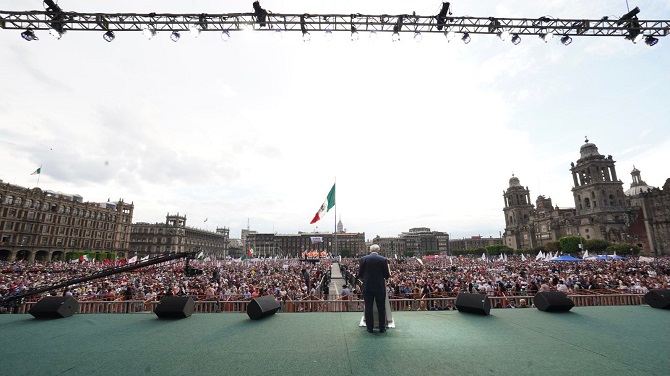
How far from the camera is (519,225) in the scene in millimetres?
103688

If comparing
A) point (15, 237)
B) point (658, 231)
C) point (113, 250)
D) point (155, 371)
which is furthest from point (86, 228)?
point (658, 231)

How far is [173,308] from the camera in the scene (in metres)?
7.07

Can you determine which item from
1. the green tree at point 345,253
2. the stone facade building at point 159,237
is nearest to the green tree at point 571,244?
the green tree at point 345,253

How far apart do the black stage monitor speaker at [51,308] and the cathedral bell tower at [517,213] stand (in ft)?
380

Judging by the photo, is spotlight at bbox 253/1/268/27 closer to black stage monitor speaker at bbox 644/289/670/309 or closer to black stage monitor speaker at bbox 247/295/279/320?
black stage monitor speaker at bbox 247/295/279/320

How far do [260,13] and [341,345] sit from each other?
11.4m

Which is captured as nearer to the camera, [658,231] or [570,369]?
[570,369]

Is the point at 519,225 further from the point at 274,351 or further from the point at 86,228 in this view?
the point at 86,228

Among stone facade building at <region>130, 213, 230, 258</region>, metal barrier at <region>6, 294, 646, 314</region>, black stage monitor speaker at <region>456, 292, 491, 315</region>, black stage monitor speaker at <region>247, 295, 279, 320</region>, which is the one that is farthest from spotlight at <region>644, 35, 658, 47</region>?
stone facade building at <region>130, 213, 230, 258</region>

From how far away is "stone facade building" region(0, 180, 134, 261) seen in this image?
192 ft

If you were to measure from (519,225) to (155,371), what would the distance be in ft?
402

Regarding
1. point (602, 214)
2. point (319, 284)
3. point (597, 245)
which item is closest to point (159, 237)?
point (319, 284)

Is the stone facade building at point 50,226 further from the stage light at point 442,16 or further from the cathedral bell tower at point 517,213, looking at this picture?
the cathedral bell tower at point 517,213

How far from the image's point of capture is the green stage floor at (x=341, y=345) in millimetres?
3842
